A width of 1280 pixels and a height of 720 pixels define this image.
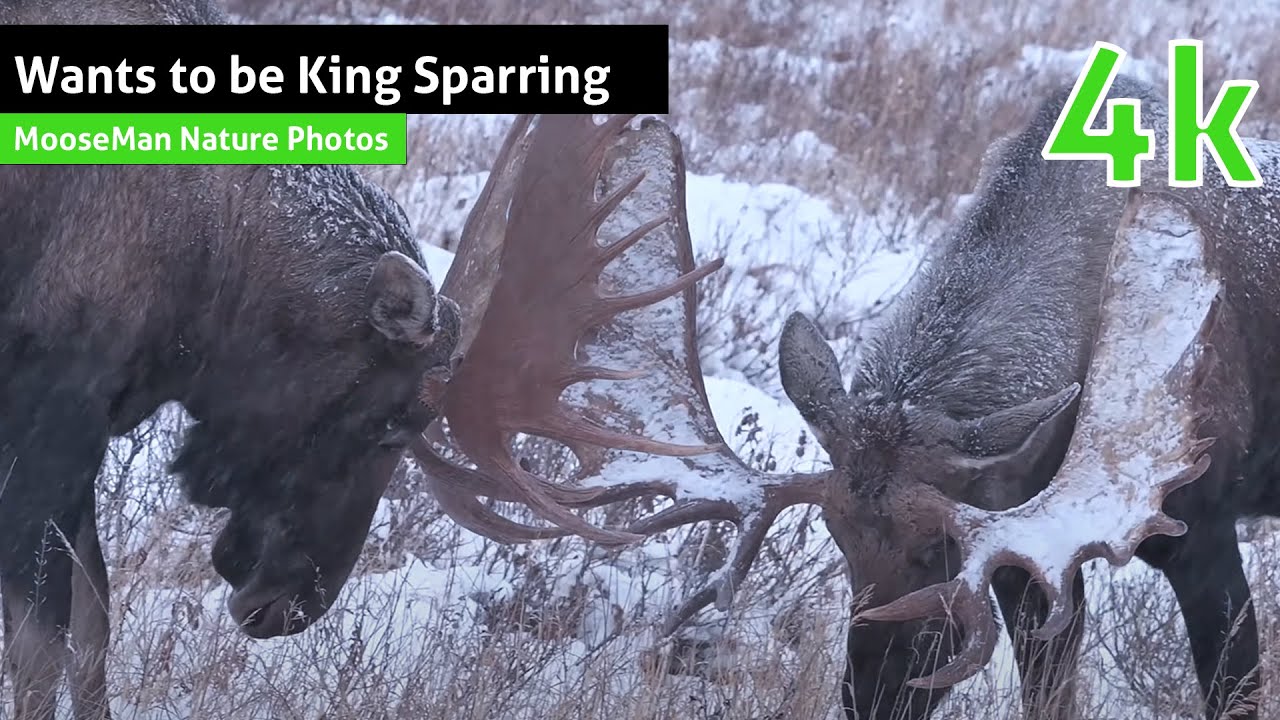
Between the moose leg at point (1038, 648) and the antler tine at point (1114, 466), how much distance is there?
34 centimetres

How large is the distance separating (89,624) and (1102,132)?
3.31 m

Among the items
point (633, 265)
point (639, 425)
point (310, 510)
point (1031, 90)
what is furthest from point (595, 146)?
point (1031, 90)

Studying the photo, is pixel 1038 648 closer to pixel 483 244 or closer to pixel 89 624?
pixel 483 244

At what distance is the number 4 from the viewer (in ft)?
18.1

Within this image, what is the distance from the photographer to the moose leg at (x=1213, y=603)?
5.15m

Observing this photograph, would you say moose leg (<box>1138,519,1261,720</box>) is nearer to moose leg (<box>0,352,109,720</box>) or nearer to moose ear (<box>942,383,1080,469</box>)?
moose ear (<box>942,383,1080,469</box>)

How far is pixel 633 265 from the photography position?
218 inches

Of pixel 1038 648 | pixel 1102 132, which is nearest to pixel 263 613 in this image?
pixel 1038 648

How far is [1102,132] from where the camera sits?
568 cm

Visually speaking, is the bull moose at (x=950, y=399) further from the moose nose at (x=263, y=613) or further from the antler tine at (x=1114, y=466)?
the moose nose at (x=263, y=613)

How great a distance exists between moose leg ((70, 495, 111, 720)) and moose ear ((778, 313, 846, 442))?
1.90 m

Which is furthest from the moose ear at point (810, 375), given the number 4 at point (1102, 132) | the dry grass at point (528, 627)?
the number 4 at point (1102, 132)

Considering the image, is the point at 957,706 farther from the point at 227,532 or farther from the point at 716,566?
the point at 227,532

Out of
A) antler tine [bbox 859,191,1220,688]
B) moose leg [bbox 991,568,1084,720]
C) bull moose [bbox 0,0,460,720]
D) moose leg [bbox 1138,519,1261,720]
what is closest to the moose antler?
bull moose [bbox 0,0,460,720]
